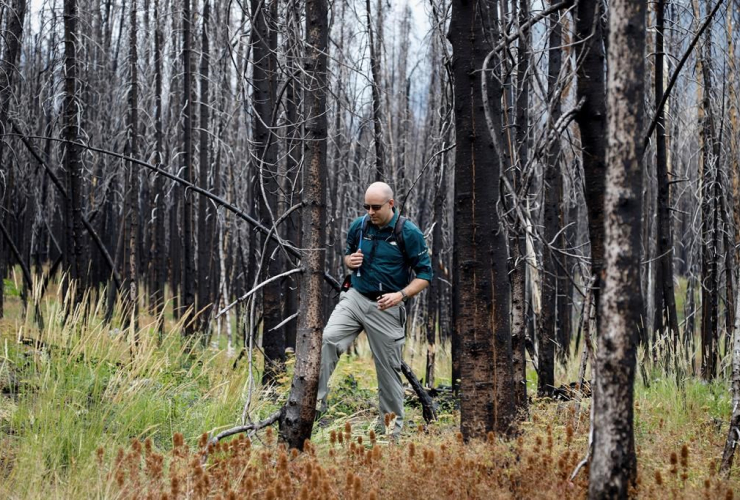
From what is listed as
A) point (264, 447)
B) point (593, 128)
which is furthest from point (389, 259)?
point (593, 128)

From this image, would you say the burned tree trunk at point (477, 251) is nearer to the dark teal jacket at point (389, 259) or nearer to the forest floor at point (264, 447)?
the forest floor at point (264, 447)

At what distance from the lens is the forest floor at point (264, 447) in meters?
3.37

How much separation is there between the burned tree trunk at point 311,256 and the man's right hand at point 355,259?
29.6 inches

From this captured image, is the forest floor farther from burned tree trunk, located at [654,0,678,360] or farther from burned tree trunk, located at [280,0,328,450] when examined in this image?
burned tree trunk, located at [654,0,678,360]

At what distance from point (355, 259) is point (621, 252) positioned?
3144mm

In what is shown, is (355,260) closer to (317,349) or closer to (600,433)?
(317,349)

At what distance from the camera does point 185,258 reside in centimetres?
1112

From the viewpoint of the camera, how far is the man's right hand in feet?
18.5

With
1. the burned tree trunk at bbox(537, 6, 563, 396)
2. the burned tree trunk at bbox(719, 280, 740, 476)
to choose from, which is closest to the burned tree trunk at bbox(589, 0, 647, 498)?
the burned tree trunk at bbox(719, 280, 740, 476)

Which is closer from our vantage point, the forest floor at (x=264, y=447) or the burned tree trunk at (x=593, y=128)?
the forest floor at (x=264, y=447)

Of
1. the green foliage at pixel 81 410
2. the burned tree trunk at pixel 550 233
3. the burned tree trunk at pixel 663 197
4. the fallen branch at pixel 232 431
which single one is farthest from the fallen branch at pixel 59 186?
the burned tree trunk at pixel 663 197

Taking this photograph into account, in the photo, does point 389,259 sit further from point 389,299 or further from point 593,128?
point 593,128

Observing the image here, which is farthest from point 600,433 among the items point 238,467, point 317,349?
point 317,349

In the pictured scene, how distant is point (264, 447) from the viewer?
4.28 m
